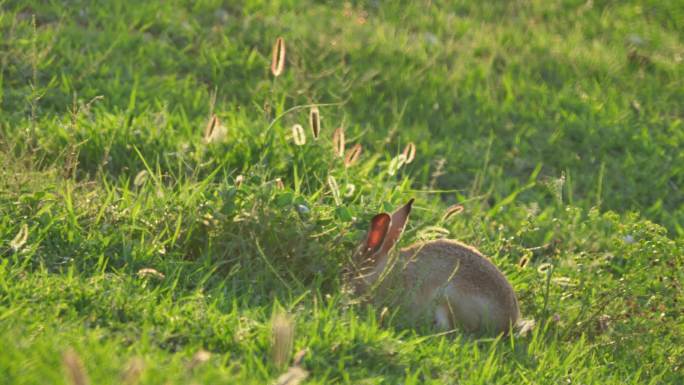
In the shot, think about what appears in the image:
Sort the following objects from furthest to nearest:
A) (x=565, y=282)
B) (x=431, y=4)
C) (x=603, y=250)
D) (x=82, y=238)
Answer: (x=431, y=4), (x=603, y=250), (x=565, y=282), (x=82, y=238)

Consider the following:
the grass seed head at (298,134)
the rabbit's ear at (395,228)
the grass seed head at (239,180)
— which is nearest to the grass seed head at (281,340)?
the rabbit's ear at (395,228)

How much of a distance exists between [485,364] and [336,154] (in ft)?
4.96

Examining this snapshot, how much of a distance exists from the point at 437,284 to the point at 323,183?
1.00 meters

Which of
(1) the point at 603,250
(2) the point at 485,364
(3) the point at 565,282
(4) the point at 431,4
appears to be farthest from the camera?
(4) the point at 431,4

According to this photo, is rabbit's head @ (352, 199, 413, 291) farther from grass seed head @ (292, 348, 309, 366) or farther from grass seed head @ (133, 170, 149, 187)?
grass seed head @ (133, 170, 149, 187)

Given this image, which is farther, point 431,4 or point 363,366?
point 431,4

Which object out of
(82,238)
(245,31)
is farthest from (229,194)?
(245,31)

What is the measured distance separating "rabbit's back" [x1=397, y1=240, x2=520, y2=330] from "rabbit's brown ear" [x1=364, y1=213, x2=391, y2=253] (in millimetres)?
162

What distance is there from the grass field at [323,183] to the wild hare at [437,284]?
0.08m

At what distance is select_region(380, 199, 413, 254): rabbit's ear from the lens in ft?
14.1

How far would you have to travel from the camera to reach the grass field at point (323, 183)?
377 centimetres

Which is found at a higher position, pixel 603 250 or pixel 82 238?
pixel 82 238

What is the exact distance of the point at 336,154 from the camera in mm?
5148

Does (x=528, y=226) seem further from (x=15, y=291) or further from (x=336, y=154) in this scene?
(x=15, y=291)
